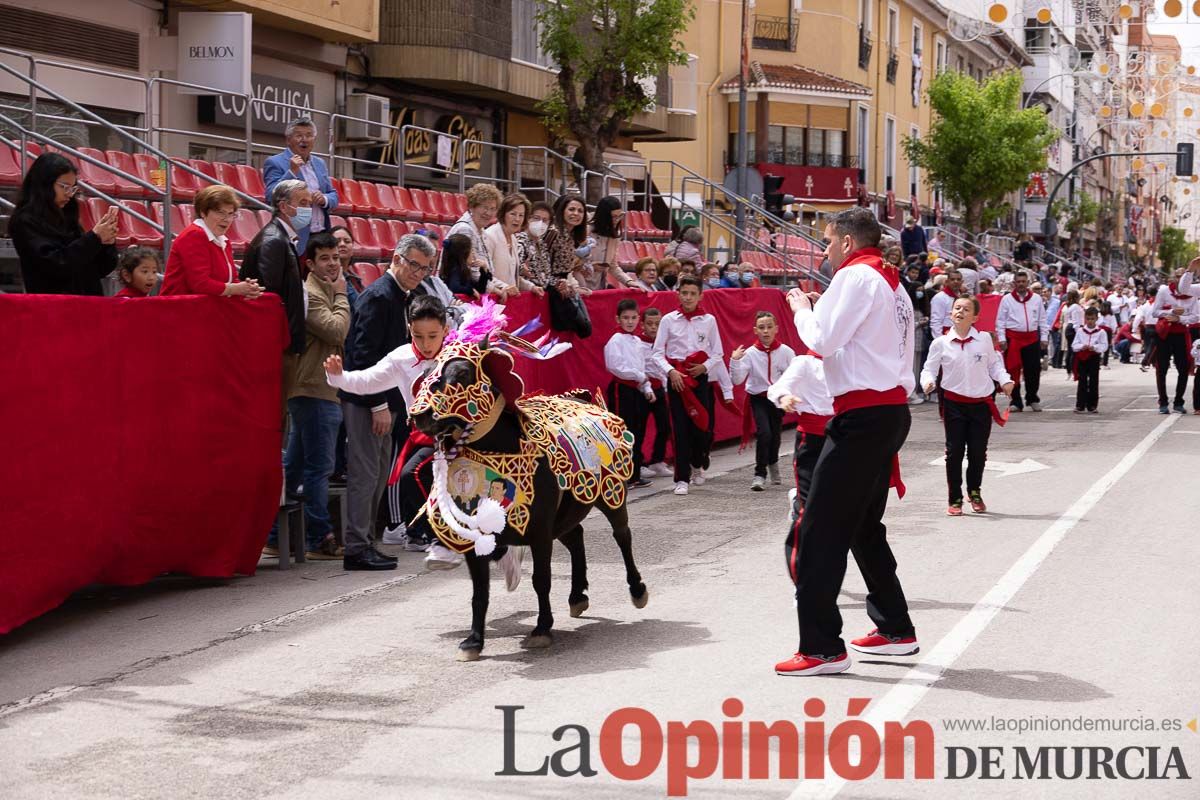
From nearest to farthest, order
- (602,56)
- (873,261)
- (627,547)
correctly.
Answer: (873,261) → (627,547) → (602,56)

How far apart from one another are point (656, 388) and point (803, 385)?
23.2 ft

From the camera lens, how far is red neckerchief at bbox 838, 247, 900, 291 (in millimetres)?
7051

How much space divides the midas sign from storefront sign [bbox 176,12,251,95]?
3.21 meters

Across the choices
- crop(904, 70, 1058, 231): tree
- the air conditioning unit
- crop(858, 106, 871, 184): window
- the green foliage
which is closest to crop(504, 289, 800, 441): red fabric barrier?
the air conditioning unit

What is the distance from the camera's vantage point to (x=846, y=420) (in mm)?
6988

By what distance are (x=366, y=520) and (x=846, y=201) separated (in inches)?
1641

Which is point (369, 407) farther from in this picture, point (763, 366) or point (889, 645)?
point (763, 366)

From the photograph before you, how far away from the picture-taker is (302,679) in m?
7.07

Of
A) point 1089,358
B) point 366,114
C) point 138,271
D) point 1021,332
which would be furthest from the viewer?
point 366,114

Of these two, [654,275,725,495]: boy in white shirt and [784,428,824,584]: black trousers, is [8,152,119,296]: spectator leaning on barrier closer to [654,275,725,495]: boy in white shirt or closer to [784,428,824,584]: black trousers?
[784,428,824,584]: black trousers

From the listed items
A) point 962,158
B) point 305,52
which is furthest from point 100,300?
point 962,158

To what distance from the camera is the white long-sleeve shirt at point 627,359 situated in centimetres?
1430

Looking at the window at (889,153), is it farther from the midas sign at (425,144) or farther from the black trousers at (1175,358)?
the black trousers at (1175,358)

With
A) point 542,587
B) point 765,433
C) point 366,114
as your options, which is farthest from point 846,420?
point 366,114
